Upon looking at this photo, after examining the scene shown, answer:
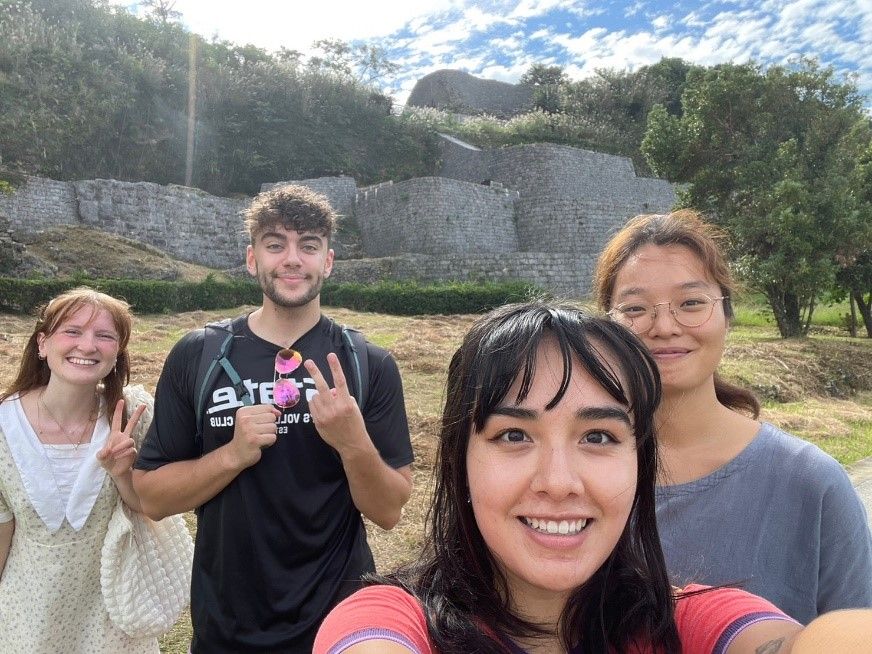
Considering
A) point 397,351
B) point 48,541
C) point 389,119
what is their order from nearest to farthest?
point 48,541 < point 397,351 < point 389,119

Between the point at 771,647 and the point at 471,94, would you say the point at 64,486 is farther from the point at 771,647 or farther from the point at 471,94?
the point at 471,94

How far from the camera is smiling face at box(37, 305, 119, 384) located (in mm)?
2383

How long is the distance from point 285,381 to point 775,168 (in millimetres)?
14661

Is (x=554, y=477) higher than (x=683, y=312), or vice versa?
(x=683, y=312)

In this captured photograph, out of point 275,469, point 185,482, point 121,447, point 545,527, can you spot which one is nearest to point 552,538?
point 545,527

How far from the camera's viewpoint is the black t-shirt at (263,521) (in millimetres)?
1975

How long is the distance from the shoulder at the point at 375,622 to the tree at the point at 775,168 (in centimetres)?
1403

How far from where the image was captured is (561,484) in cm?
99

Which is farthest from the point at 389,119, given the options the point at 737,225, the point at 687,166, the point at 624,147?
the point at 737,225

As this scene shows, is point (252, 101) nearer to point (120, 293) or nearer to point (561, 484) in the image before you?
point (120, 293)

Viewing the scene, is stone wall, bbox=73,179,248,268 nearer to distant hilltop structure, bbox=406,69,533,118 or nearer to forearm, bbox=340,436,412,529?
forearm, bbox=340,436,412,529

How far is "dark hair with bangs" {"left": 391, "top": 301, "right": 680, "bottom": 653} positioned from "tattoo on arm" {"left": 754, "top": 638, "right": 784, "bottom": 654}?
0.18m

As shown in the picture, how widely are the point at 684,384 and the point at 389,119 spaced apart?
32092 millimetres

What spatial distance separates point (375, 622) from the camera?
99 centimetres
